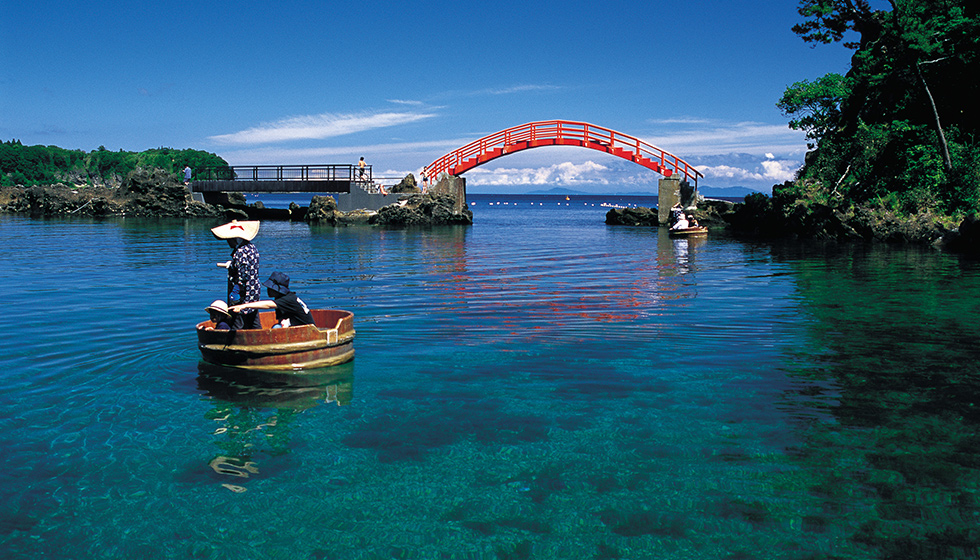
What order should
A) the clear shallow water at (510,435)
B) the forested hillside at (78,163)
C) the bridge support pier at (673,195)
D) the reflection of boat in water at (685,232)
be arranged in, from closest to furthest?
the clear shallow water at (510,435)
the reflection of boat in water at (685,232)
the bridge support pier at (673,195)
the forested hillside at (78,163)

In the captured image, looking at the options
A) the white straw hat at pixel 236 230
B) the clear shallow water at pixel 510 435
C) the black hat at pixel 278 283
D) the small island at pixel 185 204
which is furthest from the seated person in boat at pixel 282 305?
the small island at pixel 185 204

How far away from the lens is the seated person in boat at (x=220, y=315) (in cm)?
877

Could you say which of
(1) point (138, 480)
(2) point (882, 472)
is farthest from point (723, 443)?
(1) point (138, 480)

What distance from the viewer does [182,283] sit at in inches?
691

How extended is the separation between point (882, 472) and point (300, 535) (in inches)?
196

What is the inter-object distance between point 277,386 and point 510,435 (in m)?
3.36

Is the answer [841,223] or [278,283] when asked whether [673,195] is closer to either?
[841,223]

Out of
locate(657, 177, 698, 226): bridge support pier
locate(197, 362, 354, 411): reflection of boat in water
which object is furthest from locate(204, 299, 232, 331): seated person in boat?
locate(657, 177, 698, 226): bridge support pier

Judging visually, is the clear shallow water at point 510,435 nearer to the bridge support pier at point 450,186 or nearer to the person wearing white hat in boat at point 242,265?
the person wearing white hat in boat at point 242,265

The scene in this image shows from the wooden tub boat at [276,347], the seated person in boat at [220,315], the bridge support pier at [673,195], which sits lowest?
the wooden tub boat at [276,347]

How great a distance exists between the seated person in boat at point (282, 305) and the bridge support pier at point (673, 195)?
154ft

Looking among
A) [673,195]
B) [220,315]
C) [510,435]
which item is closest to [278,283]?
[220,315]

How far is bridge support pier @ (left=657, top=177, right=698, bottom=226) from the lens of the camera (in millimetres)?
52625

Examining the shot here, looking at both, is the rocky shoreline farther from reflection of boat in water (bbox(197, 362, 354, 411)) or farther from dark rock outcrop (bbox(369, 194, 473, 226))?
reflection of boat in water (bbox(197, 362, 354, 411))
